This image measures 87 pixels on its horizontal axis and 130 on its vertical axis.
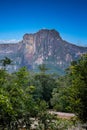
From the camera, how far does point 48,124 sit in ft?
46.5

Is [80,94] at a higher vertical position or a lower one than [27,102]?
lower

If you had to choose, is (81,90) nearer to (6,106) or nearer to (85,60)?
(85,60)

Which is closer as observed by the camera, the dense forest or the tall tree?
the dense forest

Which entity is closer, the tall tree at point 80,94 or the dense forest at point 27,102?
the dense forest at point 27,102

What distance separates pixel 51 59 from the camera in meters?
194

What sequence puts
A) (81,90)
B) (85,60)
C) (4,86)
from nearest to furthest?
(4,86)
(81,90)
(85,60)

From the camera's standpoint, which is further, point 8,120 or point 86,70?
point 86,70

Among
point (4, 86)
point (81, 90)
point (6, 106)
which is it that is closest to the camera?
point (6, 106)

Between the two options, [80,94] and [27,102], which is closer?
[27,102]

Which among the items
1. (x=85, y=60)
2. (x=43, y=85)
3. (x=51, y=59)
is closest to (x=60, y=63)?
(x=51, y=59)

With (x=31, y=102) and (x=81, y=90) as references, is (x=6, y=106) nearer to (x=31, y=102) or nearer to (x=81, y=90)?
(x=31, y=102)

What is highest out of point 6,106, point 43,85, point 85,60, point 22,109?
point 85,60

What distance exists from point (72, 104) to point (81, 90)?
3.77 ft

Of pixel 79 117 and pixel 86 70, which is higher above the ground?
pixel 86 70
